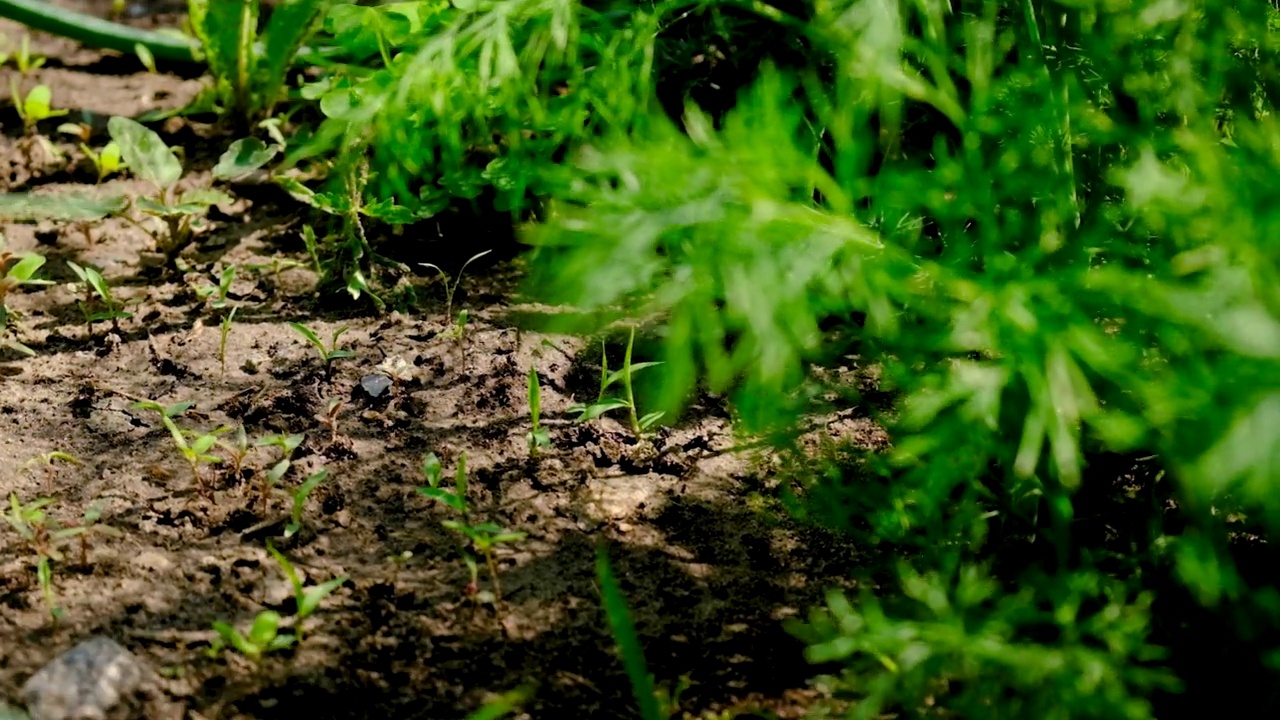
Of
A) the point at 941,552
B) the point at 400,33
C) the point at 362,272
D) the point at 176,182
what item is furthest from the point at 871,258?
the point at 176,182

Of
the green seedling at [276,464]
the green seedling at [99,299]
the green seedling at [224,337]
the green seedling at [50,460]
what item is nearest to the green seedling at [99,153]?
the green seedling at [99,299]

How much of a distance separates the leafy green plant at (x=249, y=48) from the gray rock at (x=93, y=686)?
138cm

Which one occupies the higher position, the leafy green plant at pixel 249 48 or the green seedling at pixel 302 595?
the leafy green plant at pixel 249 48

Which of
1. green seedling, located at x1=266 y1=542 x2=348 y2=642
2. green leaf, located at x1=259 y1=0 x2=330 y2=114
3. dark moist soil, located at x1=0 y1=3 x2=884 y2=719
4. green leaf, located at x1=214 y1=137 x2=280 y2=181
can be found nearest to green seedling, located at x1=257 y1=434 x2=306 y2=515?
dark moist soil, located at x1=0 y1=3 x2=884 y2=719

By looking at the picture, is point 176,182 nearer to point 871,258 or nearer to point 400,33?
point 400,33

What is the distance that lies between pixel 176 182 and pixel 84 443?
30.0 inches

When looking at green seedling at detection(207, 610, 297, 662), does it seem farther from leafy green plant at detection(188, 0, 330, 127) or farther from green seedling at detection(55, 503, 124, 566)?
leafy green plant at detection(188, 0, 330, 127)

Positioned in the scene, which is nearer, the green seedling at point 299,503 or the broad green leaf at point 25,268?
the green seedling at point 299,503

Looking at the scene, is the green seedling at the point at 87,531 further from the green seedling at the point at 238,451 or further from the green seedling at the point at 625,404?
the green seedling at the point at 625,404

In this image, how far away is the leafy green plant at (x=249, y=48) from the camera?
2367mm

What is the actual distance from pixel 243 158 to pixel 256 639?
1.16 metres

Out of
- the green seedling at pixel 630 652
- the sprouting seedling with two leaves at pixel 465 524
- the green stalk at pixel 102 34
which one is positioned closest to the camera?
the green seedling at pixel 630 652

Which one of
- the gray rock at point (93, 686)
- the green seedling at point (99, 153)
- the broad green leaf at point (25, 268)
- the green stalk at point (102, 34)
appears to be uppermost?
the green stalk at point (102, 34)

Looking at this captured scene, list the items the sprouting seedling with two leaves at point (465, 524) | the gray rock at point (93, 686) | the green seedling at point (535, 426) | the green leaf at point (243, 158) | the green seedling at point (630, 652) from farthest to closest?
the green leaf at point (243, 158) → the green seedling at point (535, 426) → the sprouting seedling with two leaves at point (465, 524) → the gray rock at point (93, 686) → the green seedling at point (630, 652)
